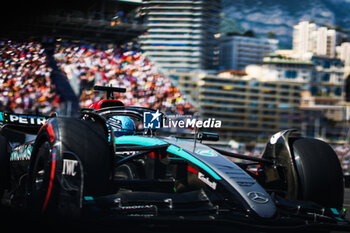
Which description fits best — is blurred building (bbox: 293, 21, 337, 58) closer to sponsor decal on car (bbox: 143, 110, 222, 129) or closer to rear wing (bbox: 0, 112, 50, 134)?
rear wing (bbox: 0, 112, 50, 134)

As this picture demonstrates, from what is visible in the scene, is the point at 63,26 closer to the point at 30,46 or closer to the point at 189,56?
the point at 30,46

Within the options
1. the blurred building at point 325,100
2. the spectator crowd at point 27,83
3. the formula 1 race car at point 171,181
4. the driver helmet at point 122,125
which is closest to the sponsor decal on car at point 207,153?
the formula 1 race car at point 171,181

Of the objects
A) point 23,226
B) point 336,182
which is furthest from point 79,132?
point 336,182

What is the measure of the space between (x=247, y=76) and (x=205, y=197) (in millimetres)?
91553

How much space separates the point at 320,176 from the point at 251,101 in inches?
3393

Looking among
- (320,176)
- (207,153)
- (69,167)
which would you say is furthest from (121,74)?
(69,167)

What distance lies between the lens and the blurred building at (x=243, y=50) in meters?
124

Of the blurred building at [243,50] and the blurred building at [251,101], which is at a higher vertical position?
the blurred building at [243,50]

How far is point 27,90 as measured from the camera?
18688 millimetres

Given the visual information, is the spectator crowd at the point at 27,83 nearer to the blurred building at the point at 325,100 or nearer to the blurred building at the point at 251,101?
the blurred building at the point at 251,101

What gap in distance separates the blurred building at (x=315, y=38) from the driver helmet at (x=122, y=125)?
470 ft

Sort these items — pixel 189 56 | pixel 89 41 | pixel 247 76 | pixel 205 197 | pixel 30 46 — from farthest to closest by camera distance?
pixel 247 76 → pixel 189 56 → pixel 89 41 → pixel 30 46 → pixel 205 197

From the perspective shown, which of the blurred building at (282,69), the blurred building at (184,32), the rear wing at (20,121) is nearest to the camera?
the rear wing at (20,121)

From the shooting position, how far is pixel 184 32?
6888cm
